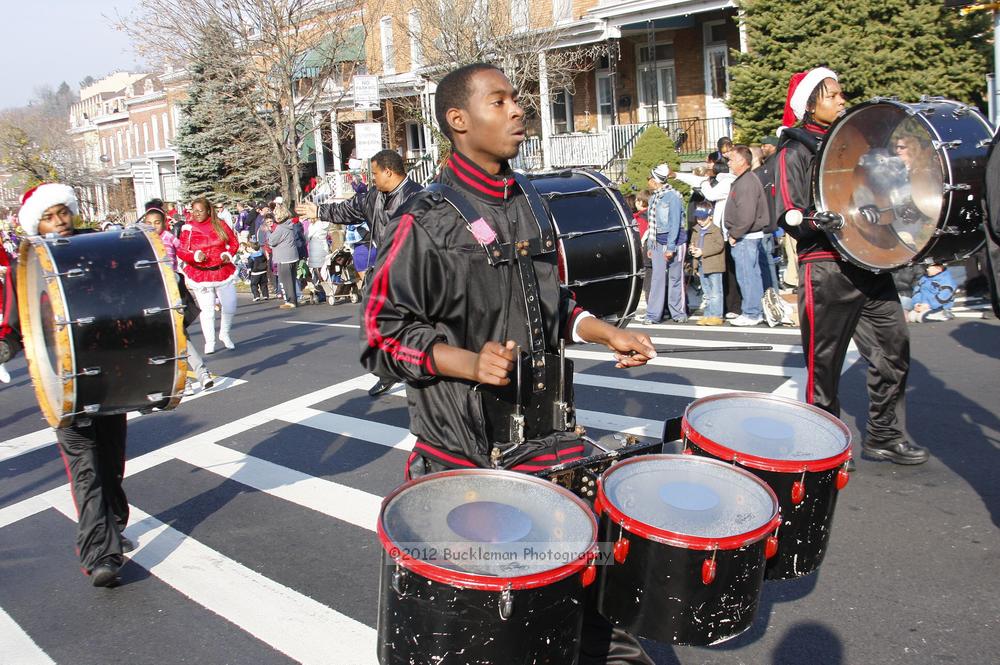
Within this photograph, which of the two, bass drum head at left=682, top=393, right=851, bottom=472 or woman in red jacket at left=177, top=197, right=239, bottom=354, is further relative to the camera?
woman in red jacket at left=177, top=197, right=239, bottom=354

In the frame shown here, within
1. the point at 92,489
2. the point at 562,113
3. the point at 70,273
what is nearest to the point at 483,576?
the point at 70,273

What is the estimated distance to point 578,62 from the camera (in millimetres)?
25984

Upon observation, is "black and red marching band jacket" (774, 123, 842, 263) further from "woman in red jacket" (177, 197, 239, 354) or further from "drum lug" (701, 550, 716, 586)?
"woman in red jacket" (177, 197, 239, 354)

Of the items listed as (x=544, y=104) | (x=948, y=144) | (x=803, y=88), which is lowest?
(x=948, y=144)

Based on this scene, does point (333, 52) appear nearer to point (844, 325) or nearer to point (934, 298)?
point (934, 298)

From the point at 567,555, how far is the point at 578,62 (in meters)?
25.4

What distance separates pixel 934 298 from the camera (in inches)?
397

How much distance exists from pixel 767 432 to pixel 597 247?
5.25 feet

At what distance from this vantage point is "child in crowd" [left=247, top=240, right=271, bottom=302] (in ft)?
63.8

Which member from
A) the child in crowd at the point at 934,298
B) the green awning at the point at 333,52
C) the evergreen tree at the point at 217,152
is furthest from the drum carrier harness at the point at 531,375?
the evergreen tree at the point at 217,152

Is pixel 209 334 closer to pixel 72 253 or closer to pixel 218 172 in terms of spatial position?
pixel 72 253

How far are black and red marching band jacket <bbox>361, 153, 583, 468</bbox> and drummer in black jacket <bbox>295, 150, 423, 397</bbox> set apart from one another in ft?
14.6

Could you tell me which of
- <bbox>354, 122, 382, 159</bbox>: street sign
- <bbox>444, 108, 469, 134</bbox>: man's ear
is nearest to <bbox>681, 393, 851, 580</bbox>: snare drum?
<bbox>444, 108, 469, 134</bbox>: man's ear

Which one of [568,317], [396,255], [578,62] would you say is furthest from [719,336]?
[578,62]
